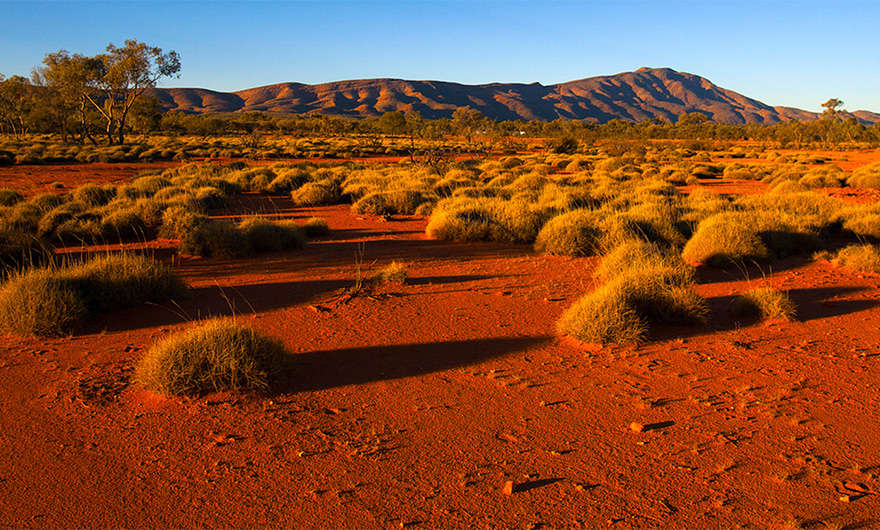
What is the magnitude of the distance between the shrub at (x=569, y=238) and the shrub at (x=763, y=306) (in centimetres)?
334

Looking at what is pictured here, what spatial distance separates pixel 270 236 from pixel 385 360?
6176 millimetres

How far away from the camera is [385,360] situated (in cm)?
551

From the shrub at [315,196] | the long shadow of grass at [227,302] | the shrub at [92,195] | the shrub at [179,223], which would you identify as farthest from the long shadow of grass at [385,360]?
the shrub at [92,195]

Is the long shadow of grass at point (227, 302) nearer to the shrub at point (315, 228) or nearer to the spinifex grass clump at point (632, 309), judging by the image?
the spinifex grass clump at point (632, 309)

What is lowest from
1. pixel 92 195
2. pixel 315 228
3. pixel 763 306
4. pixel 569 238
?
pixel 763 306

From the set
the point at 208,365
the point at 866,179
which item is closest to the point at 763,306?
the point at 208,365

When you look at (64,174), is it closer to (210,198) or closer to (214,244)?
(210,198)

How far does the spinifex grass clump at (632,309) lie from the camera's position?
584 cm

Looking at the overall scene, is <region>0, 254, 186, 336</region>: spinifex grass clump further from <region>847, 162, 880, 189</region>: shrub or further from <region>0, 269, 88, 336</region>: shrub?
<region>847, 162, 880, 189</region>: shrub

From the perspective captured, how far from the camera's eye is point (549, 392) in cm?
475

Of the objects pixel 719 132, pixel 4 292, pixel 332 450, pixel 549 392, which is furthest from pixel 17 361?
pixel 719 132

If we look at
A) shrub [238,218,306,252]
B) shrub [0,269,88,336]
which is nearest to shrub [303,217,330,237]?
shrub [238,218,306,252]

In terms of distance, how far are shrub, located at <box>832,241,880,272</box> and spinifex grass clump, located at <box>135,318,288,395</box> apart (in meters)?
8.97

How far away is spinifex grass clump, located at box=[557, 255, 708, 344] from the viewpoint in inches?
230
